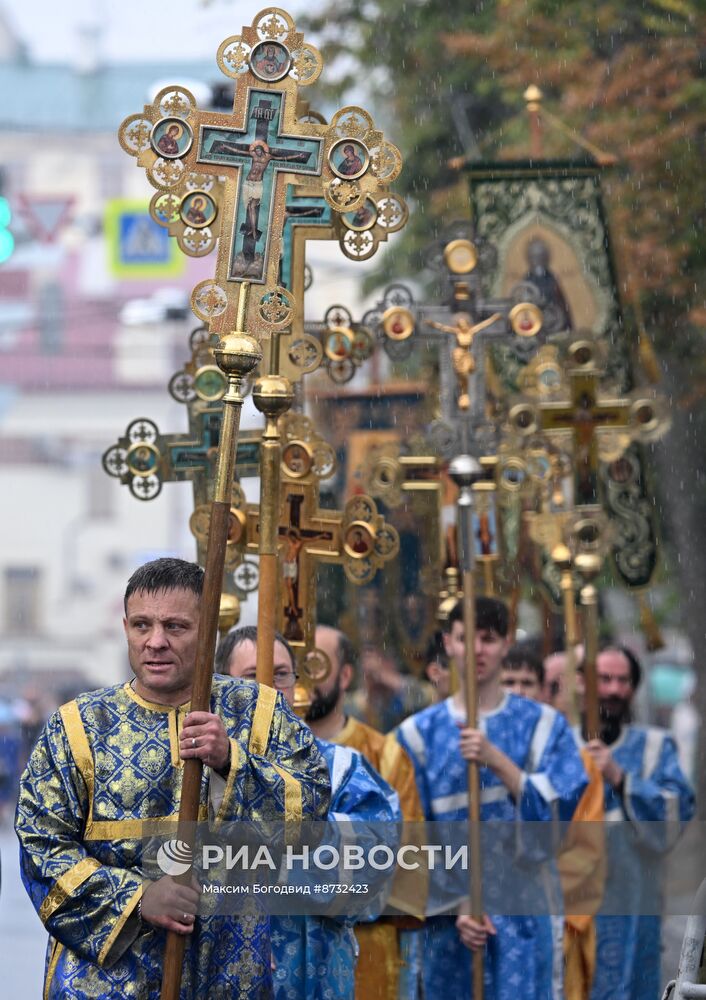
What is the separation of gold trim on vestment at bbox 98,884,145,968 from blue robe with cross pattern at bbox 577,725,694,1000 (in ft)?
14.2

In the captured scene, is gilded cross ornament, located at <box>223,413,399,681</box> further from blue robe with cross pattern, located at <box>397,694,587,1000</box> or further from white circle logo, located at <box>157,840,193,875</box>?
white circle logo, located at <box>157,840,193,875</box>

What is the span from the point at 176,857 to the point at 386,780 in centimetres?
286

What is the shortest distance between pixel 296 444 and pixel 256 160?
1878mm

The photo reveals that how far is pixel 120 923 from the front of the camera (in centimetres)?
518

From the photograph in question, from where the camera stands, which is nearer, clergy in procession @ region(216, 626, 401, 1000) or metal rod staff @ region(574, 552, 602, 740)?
clergy in procession @ region(216, 626, 401, 1000)

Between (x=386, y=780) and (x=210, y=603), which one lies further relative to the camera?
(x=386, y=780)

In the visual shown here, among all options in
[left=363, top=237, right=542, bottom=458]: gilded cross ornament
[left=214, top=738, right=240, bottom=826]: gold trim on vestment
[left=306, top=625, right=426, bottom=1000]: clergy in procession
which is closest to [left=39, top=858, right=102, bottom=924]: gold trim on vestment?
[left=214, top=738, right=240, bottom=826]: gold trim on vestment

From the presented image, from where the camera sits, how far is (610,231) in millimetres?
11578

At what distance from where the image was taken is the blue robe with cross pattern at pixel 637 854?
9.38m

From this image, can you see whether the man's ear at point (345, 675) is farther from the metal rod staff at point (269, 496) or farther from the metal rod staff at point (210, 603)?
the metal rod staff at point (210, 603)

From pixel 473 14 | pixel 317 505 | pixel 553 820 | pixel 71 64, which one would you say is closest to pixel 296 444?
pixel 317 505

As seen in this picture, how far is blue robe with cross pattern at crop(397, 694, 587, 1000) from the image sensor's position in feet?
27.3

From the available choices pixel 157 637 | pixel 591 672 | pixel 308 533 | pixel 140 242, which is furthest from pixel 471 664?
pixel 140 242

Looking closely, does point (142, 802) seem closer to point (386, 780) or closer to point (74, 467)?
point (386, 780)
